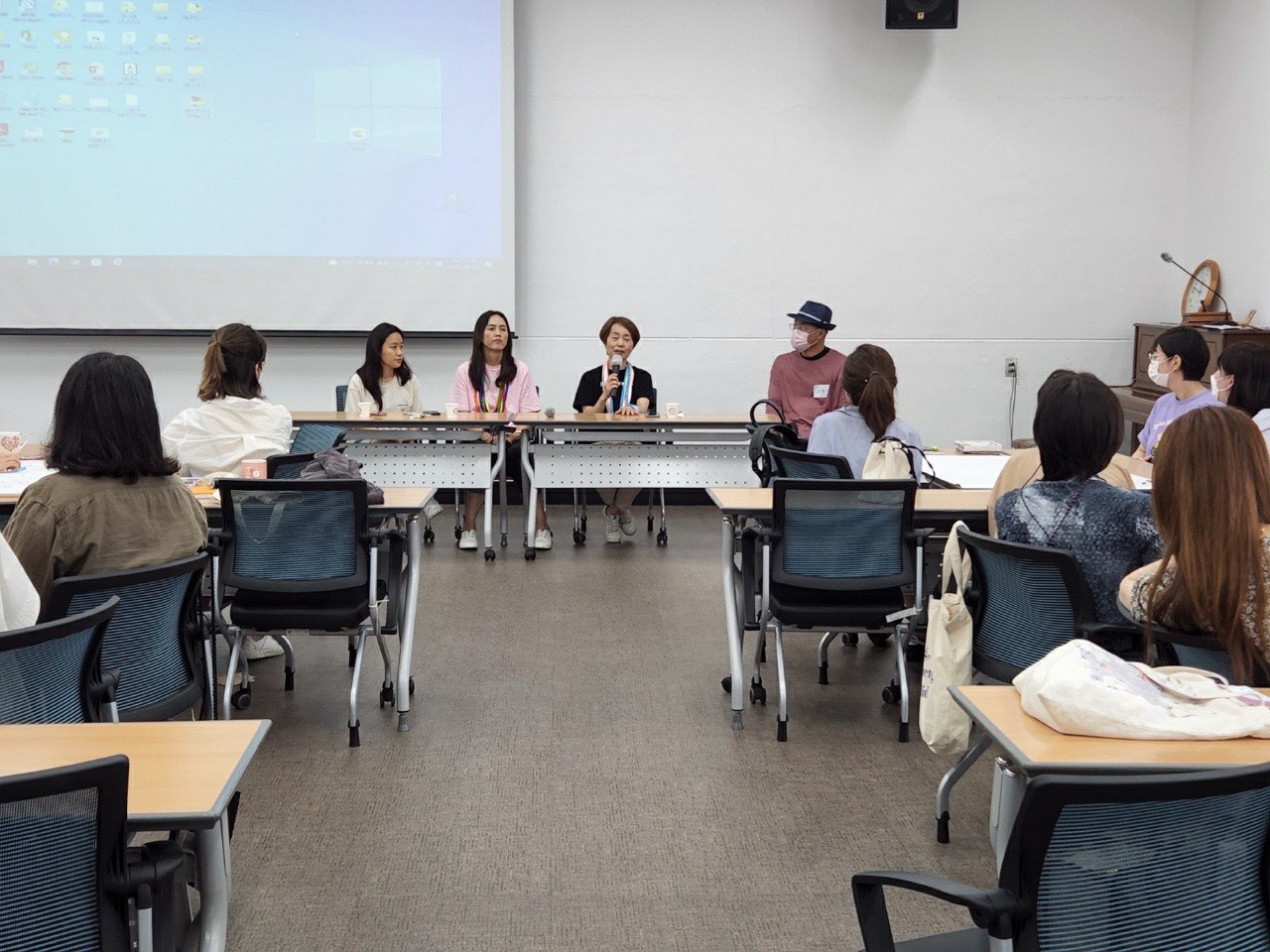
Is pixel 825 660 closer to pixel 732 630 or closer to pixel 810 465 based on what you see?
pixel 732 630

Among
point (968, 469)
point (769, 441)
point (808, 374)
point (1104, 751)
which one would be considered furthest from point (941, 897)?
point (808, 374)

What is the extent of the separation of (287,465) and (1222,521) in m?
2.98

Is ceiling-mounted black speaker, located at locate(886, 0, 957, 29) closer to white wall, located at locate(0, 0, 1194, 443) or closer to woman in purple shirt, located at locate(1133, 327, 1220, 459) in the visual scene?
white wall, located at locate(0, 0, 1194, 443)

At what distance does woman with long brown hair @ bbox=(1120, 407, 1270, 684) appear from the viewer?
229 cm

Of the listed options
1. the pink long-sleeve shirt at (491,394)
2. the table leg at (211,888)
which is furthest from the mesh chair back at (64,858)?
the pink long-sleeve shirt at (491,394)

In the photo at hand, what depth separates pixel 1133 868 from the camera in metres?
1.51

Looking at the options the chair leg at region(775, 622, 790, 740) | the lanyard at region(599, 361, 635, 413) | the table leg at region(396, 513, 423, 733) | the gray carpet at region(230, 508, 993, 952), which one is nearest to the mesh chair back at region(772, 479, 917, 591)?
the chair leg at region(775, 622, 790, 740)

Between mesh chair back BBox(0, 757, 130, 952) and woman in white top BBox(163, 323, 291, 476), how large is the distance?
3.01 metres

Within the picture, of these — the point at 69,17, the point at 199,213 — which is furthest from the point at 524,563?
the point at 69,17

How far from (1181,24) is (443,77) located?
491 cm

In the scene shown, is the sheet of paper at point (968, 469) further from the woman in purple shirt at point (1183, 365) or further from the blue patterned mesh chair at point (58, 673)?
the blue patterned mesh chair at point (58, 673)

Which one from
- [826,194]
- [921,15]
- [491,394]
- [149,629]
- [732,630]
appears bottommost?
[732,630]

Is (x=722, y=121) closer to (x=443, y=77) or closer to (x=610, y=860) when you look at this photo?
(x=443, y=77)

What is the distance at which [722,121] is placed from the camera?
815cm
